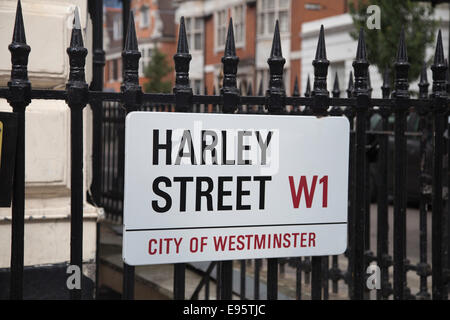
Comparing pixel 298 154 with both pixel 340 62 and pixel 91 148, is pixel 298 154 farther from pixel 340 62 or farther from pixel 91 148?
pixel 340 62

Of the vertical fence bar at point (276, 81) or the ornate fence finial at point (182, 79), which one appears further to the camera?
the vertical fence bar at point (276, 81)

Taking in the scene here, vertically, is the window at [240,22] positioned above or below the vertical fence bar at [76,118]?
above

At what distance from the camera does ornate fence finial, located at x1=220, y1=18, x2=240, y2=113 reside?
2707 mm

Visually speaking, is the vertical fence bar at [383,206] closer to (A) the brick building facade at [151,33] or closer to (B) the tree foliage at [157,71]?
(B) the tree foliage at [157,71]

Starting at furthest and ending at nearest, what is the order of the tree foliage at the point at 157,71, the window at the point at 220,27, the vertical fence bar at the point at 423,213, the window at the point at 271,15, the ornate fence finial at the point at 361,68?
the tree foliage at the point at 157,71, the window at the point at 220,27, the window at the point at 271,15, the vertical fence bar at the point at 423,213, the ornate fence finial at the point at 361,68

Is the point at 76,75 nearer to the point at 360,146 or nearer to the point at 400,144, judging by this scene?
the point at 360,146

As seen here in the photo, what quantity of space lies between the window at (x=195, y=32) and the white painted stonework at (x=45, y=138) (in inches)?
1225

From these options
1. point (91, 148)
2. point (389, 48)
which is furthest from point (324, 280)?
point (389, 48)

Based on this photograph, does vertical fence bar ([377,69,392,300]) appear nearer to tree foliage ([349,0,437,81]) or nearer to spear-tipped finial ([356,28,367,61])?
spear-tipped finial ([356,28,367,61])

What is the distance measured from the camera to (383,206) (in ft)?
14.2

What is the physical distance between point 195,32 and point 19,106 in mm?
32833

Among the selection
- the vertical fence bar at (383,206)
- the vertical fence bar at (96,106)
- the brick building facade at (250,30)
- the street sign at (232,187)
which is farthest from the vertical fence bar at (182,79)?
the brick building facade at (250,30)

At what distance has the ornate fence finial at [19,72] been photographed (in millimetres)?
2447

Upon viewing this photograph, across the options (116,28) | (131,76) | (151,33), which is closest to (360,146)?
(131,76)
